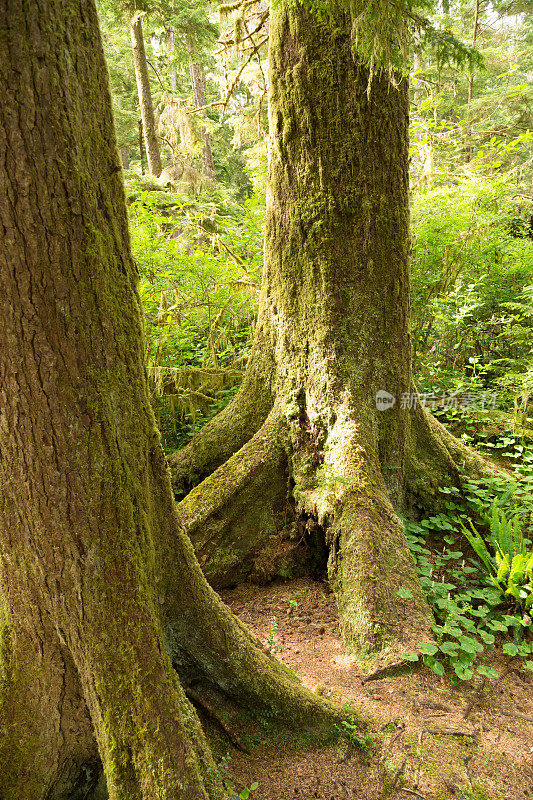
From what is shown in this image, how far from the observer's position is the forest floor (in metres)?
1.97

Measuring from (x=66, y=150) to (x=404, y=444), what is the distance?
11.0ft

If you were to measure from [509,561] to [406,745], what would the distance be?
5.32ft

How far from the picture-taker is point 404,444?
392 cm

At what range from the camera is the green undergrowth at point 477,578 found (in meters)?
2.67

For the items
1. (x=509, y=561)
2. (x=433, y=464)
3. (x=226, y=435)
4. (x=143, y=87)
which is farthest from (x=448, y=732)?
(x=143, y=87)

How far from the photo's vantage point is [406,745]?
7.07 feet

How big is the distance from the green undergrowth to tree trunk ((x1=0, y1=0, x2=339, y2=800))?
62.9 inches

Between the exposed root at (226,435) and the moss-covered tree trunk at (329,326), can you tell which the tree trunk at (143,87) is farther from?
the exposed root at (226,435)

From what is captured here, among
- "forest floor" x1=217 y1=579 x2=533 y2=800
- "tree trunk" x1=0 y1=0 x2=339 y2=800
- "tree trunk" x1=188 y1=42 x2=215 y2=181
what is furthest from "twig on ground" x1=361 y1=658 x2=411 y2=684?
"tree trunk" x1=188 y1=42 x2=215 y2=181

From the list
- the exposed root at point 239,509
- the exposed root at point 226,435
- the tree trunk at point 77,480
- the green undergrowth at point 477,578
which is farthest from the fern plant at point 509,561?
the tree trunk at point 77,480

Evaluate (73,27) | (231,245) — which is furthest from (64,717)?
(231,245)

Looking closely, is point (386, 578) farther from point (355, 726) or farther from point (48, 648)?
point (48, 648)

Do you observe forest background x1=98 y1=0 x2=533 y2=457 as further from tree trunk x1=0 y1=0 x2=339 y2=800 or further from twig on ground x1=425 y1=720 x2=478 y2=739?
tree trunk x1=0 y1=0 x2=339 y2=800

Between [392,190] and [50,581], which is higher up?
[392,190]
